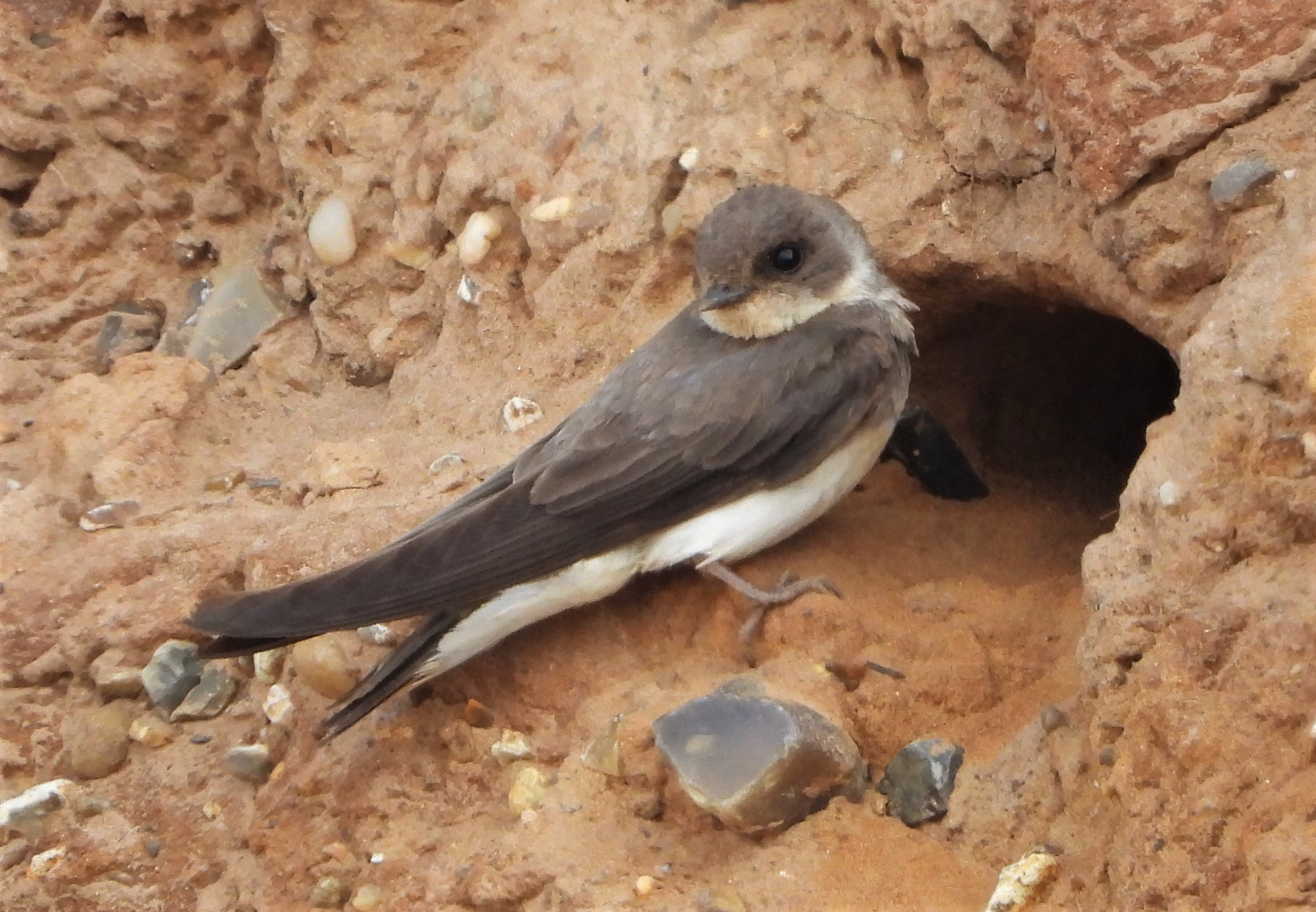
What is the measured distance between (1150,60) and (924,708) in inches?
41.2

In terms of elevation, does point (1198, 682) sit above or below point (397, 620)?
above

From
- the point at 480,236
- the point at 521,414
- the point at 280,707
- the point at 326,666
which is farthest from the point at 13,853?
the point at 480,236

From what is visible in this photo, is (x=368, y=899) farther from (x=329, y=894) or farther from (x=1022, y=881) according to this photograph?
(x=1022, y=881)

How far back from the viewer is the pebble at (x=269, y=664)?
2.55 meters

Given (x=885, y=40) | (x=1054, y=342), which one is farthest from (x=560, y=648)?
(x=1054, y=342)

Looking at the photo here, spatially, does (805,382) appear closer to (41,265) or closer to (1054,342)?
(1054,342)

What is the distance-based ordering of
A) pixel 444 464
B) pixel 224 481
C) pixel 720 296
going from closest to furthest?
pixel 720 296 < pixel 444 464 < pixel 224 481

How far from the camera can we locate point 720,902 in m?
1.80

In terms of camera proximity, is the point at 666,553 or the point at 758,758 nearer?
the point at 758,758

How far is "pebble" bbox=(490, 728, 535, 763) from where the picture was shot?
2225 millimetres

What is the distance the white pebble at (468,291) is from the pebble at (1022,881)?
169 centimetres

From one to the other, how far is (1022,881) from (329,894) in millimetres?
1012

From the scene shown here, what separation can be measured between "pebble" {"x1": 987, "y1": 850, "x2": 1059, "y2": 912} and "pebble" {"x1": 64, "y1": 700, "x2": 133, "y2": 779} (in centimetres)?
151

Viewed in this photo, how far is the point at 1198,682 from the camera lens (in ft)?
5.53
